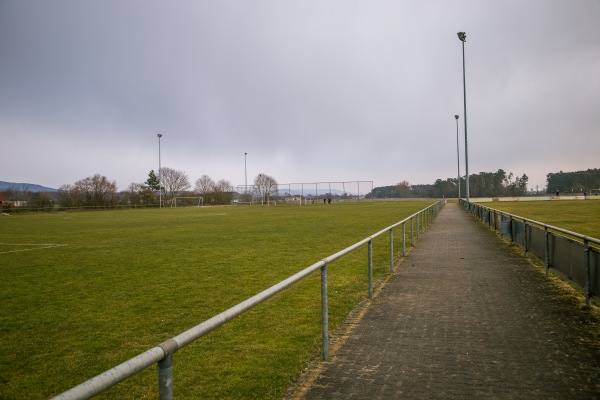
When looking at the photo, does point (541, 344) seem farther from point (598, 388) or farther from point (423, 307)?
point (423, 307)

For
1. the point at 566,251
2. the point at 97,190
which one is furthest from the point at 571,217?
the point at 97,190

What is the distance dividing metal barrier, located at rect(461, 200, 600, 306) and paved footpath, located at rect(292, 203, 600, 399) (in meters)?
0.35

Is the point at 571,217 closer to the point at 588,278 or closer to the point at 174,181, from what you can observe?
the point at 588,278

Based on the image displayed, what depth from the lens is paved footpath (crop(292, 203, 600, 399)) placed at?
360 cm

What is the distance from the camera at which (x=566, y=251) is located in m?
7.16

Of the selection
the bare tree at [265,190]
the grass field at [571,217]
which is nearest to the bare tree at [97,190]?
the bare tree at [265,190]

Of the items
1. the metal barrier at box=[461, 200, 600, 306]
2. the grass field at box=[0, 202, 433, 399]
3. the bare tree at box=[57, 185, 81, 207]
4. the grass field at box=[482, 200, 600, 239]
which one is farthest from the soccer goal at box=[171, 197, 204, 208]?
the metal barrier at box=[461, 200, 600, 306]

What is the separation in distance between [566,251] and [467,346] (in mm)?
3637

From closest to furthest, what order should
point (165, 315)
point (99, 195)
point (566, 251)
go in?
point (165, 315), point (566, 251), point (99, 195)

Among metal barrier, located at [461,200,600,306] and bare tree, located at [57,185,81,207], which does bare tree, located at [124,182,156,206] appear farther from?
metal barrier, located at [461,200,600,306]

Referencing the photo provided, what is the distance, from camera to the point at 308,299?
712 centimetres

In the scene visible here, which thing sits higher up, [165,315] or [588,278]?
[588,278]

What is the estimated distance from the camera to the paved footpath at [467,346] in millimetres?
3596

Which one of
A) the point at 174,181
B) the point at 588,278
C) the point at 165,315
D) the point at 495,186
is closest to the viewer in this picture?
the point at 588,278
